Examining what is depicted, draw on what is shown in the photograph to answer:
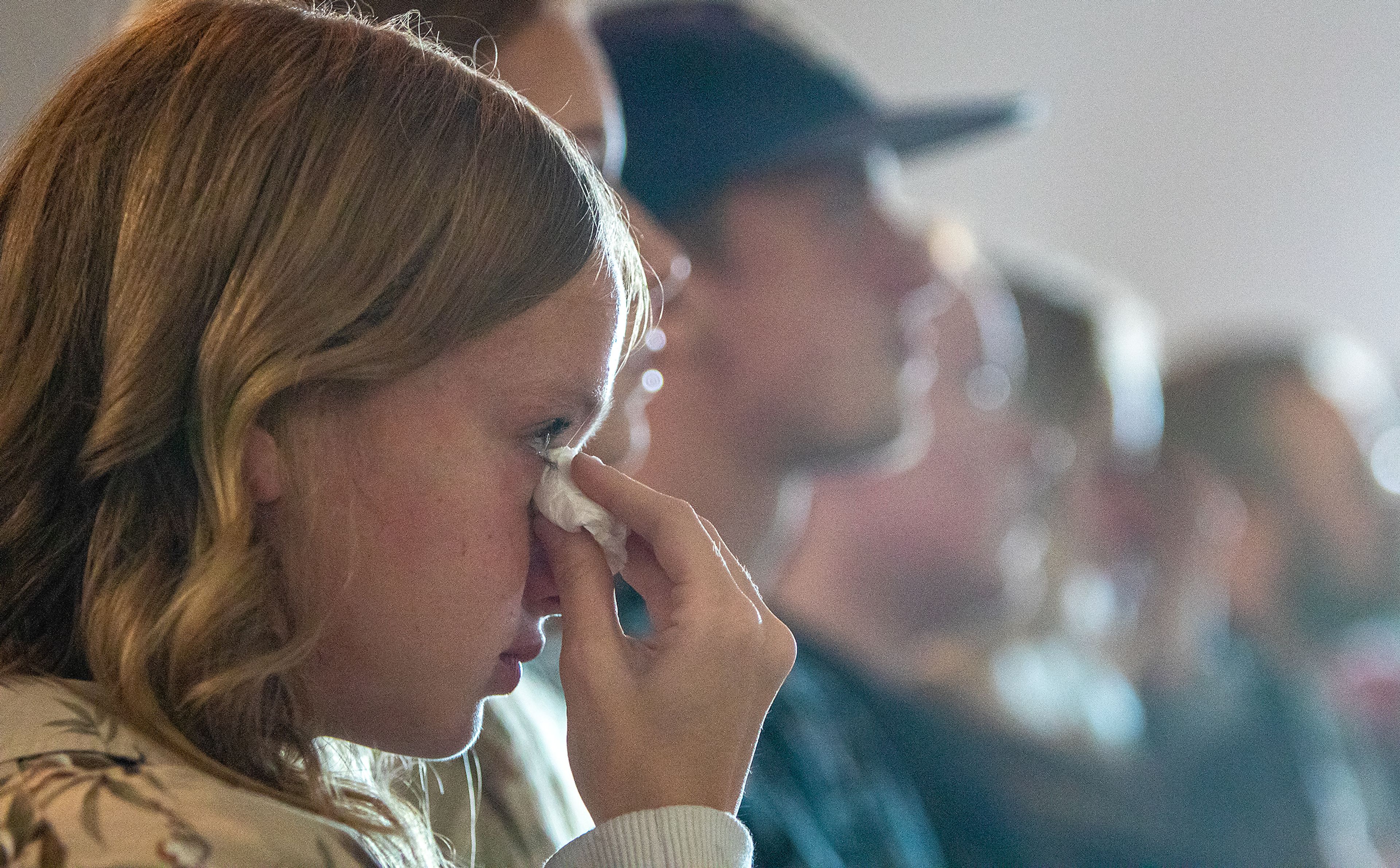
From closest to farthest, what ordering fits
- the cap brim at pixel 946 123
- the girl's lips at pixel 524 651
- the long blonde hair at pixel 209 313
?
the long blonde hair at pixel 209 313
the girl's lips at pixel 524 651
the cap brim at pixel 946 123

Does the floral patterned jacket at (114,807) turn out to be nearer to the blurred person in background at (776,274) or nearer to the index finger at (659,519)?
the index finger at (659,519)

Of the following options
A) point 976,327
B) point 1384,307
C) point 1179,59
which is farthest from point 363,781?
point 1384,307

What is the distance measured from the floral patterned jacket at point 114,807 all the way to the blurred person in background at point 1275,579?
2308 mm

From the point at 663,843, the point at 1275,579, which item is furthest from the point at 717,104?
the point at 1275,579

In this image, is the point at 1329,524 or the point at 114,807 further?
the point at 1329,524

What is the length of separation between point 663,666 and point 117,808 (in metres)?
0.28

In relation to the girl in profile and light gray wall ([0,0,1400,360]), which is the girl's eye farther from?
light gray wall ([0,0,1400,360])

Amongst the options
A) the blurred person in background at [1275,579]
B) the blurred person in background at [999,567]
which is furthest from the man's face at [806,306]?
the blurred person in background at [1275,579]

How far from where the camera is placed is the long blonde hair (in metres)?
0.59

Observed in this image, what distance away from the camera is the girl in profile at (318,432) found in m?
0.60

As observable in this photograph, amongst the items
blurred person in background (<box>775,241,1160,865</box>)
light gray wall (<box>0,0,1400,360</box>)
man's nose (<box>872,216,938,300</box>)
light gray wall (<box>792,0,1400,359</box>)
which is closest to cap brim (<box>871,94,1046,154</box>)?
man's nose (<box>872,216,938,300</box>)

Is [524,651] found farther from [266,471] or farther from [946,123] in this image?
[946,123]

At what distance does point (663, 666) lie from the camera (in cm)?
67

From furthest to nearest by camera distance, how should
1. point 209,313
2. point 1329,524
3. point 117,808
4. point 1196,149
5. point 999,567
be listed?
point 1329,524, point 1196,149, point 999,567, point 209,313, point 117,808
